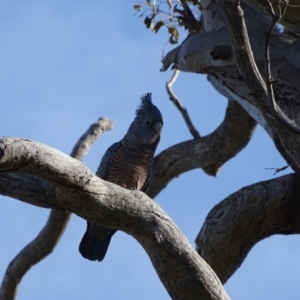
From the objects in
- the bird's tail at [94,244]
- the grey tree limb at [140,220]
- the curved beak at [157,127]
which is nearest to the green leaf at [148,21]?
the curved beak at [157,127]

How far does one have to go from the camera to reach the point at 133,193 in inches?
166

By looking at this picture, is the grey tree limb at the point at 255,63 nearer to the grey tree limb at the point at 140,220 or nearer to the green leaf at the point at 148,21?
the green leaf at the point at 148,21

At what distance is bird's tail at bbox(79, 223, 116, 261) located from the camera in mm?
6602

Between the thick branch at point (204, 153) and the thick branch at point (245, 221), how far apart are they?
2.01 metres

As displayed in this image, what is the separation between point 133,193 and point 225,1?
118 centimetres

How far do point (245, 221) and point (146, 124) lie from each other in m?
1.92

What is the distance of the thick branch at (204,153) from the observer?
8.37 metres

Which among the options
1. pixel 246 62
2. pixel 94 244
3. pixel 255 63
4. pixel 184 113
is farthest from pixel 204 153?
pixel 246 62

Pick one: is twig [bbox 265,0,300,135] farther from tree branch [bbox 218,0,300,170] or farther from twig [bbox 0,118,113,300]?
twig [bbox 0,118,113,300]

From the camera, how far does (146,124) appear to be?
302 inches

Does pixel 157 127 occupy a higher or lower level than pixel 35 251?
higher

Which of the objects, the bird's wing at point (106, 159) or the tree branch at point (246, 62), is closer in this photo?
the tree branch at point (246, 62)

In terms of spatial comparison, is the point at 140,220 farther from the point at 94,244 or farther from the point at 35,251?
the point at 35,251

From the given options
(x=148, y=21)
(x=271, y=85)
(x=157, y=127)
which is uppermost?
(x=148, y=21)
